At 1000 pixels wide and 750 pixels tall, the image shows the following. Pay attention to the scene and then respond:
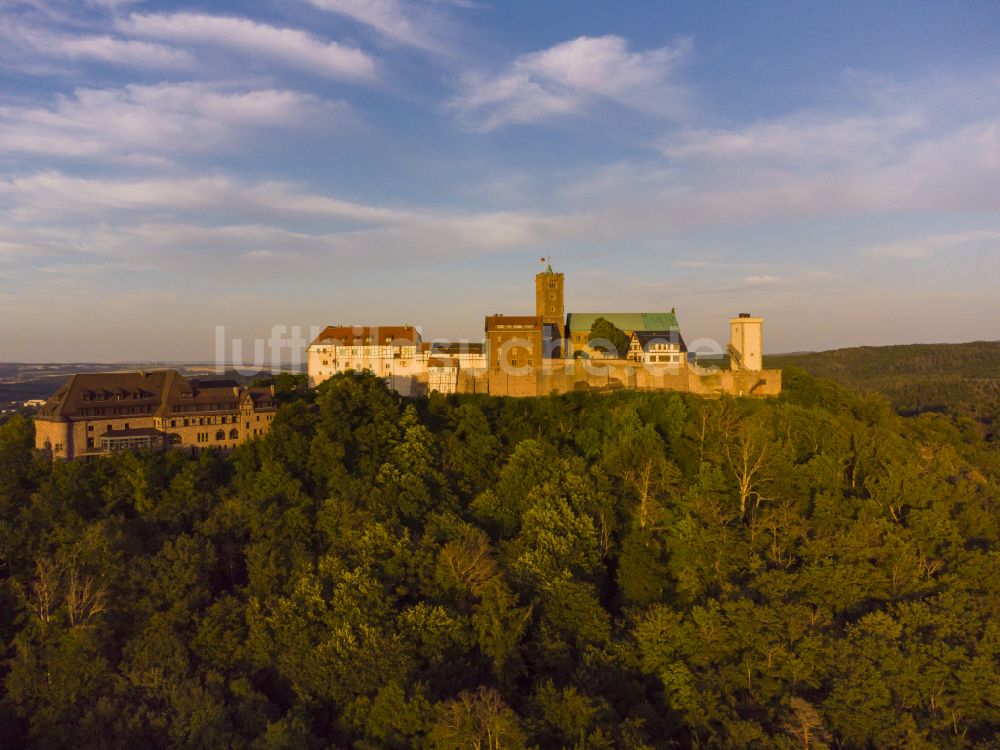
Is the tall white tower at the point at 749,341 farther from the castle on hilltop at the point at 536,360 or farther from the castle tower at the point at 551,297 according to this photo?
the castle tower at the point at 551,297

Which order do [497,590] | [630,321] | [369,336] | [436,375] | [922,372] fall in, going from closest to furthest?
[497,590], [436,375], [369,336], [630,321], [922,372]

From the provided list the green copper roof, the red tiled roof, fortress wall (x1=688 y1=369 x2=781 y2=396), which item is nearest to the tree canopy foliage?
the green copper roof

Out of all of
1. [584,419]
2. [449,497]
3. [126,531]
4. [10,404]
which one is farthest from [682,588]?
[10,404]

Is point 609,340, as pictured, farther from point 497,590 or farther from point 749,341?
point 497,590

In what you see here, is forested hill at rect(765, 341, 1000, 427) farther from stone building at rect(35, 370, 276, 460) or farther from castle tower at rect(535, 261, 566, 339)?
stone building at rect(35, 370, 276, 460)

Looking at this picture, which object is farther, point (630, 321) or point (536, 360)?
point (630, 321)

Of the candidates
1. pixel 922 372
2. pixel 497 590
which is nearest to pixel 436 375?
pixel 497 590
